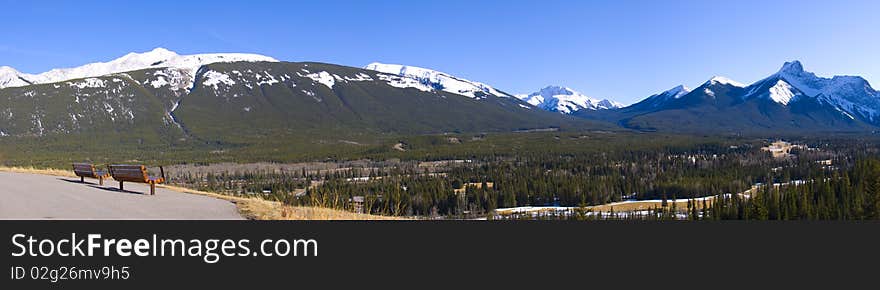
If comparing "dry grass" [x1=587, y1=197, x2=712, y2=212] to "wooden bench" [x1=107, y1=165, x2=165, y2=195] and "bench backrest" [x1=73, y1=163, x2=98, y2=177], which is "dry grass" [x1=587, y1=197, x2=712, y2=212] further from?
"wooden bench" [x1=107, y1=165, x2=165, y2=195]

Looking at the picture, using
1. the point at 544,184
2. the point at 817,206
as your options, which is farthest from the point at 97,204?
the point at 544,184

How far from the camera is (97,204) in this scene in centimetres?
1648

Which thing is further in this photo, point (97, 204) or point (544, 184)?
point (544, 184)

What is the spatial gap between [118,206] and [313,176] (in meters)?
163

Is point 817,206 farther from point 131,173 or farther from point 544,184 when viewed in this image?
point 131,173

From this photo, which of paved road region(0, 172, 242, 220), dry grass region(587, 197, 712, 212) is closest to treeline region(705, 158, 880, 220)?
dry grass region(587, 197, 712, 212)

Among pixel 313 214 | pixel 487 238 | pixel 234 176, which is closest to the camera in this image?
pixel 487 238

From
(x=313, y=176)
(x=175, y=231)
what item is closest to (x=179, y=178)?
(x=313, y=176)

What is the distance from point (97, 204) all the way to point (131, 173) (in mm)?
5042

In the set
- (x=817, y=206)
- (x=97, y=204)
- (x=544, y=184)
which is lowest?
(x=817, y=206)

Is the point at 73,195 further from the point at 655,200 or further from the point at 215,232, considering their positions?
the point at 655,200

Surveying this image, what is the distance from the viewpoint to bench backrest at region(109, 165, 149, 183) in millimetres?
20859

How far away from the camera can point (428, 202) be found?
120 m

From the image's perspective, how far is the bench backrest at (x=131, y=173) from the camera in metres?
20.9
